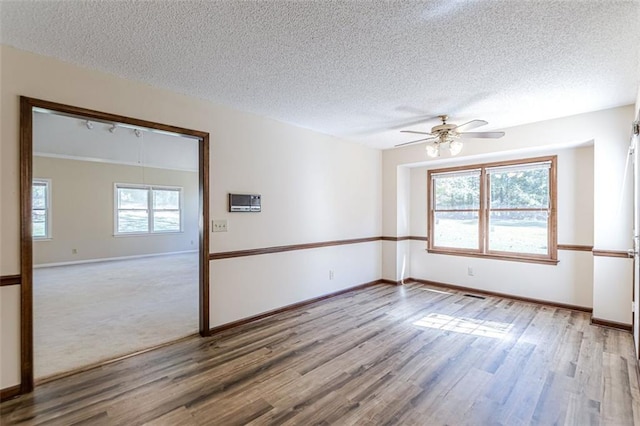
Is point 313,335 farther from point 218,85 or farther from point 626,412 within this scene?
point 218,85

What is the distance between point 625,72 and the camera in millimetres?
Result: 2508

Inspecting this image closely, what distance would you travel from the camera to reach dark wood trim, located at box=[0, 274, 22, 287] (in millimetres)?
2088

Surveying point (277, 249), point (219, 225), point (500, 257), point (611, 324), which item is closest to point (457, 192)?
point (500, 257)

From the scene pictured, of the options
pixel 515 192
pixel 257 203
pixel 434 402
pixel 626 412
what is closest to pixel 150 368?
pixel 257 203

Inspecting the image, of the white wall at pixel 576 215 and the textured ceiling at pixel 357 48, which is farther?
the white wall at pixel 576 215

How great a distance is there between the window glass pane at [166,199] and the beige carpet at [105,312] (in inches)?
110

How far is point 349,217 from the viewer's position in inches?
195

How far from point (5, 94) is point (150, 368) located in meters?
2.33

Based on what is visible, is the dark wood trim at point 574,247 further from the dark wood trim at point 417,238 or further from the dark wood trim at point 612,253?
the dark wood trim at point 417,238

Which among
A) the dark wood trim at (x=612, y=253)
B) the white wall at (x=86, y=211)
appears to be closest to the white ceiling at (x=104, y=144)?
the white wall at (x=86, y=211)

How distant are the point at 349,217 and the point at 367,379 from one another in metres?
2.89

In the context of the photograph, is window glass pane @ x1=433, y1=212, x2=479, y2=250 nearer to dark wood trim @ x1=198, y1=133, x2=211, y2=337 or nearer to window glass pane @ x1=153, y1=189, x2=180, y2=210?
dark wood trim @ x1=198, y1=133, x2=211, y2=337

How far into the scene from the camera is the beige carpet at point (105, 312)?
9.18 ft

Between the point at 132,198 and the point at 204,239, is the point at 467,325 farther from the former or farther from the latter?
the point at 132,198
